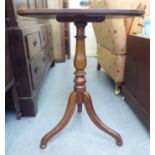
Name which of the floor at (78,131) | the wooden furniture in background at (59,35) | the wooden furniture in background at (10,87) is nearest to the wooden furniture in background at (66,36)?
the wooden furniture in background at (59,35)

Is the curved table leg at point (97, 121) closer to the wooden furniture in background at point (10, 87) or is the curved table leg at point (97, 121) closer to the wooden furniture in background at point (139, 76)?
the wooden furniture in background at point (139, 76)

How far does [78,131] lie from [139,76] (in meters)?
0.54

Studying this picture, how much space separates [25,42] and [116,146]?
0.85 metres

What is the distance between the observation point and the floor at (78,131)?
96cm

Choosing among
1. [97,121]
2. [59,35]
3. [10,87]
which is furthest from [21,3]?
[59,35]

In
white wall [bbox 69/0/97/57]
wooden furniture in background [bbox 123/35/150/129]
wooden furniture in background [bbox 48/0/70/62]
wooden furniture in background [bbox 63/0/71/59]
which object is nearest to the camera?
wooden furniture in background [bbox 123/35/150/129]

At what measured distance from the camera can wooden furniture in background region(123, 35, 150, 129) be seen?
1.06 meters

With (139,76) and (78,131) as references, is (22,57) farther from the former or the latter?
(139,76)

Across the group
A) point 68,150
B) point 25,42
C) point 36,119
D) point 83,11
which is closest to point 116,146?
point 68,150

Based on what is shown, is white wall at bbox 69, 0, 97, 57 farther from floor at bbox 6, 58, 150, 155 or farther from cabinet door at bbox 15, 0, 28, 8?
cabinet door at bbox 15, 0, 28, 8

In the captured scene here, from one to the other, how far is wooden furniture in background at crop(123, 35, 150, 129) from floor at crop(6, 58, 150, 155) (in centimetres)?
9

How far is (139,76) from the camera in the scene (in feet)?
3.95

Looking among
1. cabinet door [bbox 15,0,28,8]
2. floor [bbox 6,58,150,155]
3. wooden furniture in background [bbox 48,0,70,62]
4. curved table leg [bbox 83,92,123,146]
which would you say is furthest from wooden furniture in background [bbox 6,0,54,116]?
wooden furniture in background [bbox 48,0,70,62]
